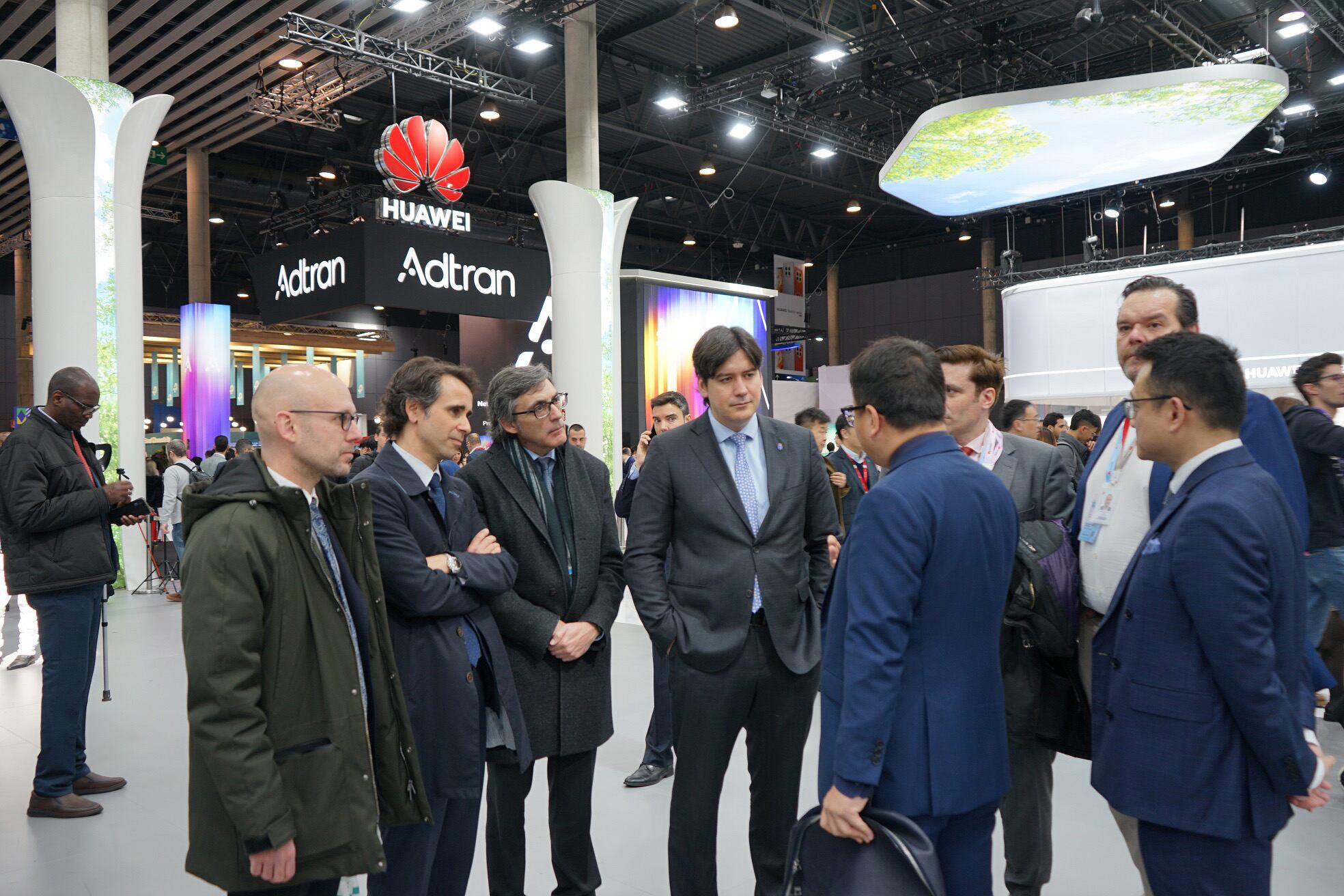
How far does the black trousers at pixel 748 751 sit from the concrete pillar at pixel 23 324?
73.8ft

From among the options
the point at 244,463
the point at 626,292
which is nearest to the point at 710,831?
the point at 244,463

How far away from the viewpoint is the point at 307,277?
11141 mm

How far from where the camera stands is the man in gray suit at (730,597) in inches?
93.3

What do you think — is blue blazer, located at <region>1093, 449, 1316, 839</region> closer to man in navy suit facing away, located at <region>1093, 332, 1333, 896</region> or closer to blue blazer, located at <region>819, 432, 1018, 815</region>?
man in navy suit facing away, located at <region>1093, 332, 1333, 896</region>

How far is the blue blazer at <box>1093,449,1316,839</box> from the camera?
157 cm

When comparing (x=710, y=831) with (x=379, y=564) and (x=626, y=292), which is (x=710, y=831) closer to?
(x=379, y=564)

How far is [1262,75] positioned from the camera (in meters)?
8.46

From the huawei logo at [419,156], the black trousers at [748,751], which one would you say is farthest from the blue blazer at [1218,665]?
the huawei logo at [419,156]

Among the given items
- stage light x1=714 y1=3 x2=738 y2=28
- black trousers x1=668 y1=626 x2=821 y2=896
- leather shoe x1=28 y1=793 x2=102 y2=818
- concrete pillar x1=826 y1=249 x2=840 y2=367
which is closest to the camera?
black trousers x1=668 y1=626 x2=821 y2=896

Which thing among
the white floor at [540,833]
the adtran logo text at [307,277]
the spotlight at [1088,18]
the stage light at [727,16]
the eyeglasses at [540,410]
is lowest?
the white floor at [540,833]

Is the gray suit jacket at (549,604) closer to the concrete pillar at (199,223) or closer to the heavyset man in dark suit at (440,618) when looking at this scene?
the heavyset man in dark suit at (440,618)

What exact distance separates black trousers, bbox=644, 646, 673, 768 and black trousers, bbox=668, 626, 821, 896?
126cm

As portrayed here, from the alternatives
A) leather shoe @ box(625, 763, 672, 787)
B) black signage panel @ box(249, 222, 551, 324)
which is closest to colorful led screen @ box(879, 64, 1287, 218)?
black signage panel @ box(249, 222, 551, 324)

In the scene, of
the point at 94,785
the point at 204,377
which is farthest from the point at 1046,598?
the point at 204,377
